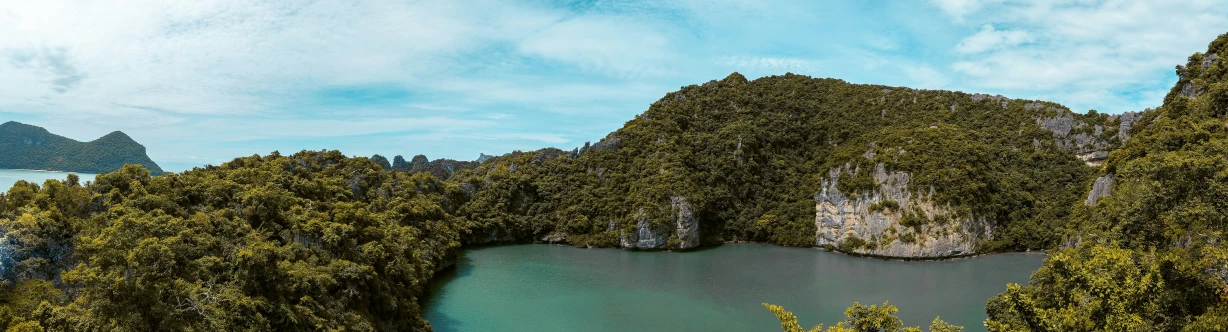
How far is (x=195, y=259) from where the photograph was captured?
1708 centimetres

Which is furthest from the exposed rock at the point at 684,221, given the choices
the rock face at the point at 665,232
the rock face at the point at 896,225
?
the rock face at the point at 896,225

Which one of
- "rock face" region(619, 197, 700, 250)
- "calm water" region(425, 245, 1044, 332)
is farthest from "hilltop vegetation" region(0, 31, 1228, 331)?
"calm water" region(425, 245, 1044, 332)

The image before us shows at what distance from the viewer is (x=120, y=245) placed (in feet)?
49.1

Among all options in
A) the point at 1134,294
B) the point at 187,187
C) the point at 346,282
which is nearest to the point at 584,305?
the point at 346,282

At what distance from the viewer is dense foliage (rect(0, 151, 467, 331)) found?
45.6 ft

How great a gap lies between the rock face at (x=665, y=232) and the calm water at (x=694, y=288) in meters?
1.66

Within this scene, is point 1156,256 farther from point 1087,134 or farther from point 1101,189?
point 1087,134

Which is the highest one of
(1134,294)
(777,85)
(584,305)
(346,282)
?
(777,85)

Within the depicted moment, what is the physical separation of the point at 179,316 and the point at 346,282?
6.95m

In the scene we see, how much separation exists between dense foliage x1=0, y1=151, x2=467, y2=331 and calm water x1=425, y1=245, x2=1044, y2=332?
592 centimetres

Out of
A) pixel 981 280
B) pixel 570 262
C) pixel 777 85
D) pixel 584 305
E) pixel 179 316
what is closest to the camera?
pixel 179 316

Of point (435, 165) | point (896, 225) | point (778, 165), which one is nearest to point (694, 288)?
point (896, 225)

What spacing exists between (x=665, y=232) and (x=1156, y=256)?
37870 mm

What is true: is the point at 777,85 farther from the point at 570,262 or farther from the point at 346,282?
the point at 346,282
